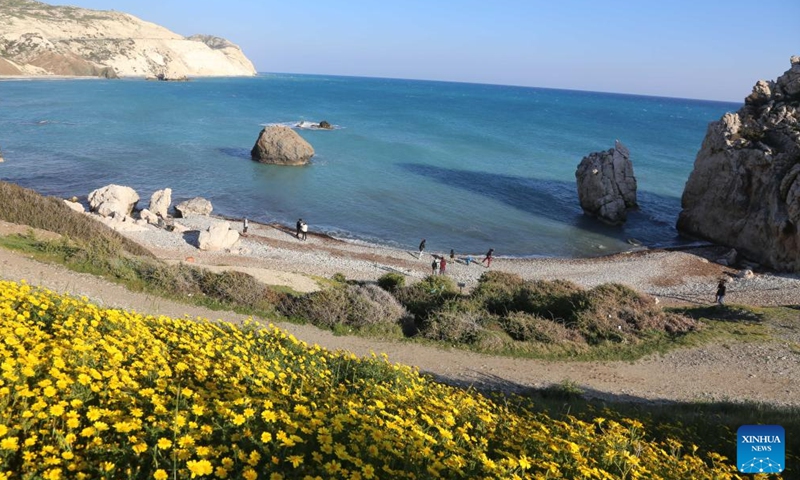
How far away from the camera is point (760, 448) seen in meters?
4.41

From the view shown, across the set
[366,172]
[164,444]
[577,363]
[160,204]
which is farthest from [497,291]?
[366,172]

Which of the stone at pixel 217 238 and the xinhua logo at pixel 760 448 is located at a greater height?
the xinhua logo at pixel 760 448

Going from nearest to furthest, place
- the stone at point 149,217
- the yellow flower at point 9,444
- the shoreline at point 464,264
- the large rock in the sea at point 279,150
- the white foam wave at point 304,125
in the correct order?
the yellow flower at point 9,444 → the shoreline at point 464,264 → the stone at point 149,217 → the large rock in the sea at point 279,150 → the white foam wave at point 304,125

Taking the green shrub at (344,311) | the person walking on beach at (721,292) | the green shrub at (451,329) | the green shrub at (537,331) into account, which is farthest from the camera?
the person walking on beach at (721,292)

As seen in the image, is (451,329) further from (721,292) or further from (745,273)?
(745,273)

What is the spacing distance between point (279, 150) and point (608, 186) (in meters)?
35.5

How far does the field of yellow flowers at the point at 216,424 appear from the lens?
4117 millimetres

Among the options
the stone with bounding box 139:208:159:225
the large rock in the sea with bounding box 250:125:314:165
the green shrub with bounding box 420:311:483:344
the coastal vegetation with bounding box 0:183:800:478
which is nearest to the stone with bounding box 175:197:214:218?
the stone with bounding box 139:208:159:225

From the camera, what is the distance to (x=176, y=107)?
347 feet

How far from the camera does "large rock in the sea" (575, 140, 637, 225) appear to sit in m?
48.3

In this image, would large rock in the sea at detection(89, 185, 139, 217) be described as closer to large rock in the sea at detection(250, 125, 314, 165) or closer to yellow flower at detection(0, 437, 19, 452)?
large rock in the sea at detection(250, 125, 314, 165)

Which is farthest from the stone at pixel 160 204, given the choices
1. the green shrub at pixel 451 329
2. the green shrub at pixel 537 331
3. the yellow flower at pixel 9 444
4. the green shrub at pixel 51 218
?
the yellow flower at pixel 9 444

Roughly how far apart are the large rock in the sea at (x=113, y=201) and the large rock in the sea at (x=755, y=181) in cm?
4498

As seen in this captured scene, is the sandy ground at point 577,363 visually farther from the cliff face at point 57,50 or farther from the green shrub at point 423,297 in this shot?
the cliff face at point 57,50
